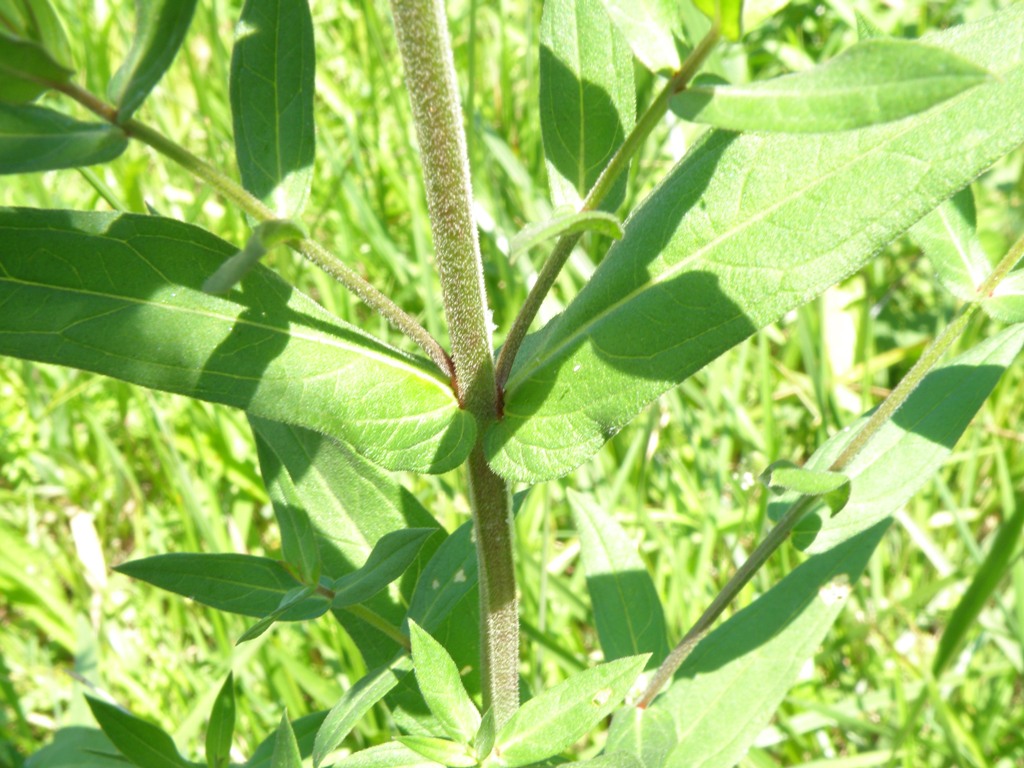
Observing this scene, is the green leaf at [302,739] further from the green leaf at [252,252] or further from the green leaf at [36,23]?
the green leaf at [36,23]

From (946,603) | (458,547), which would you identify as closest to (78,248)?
(458,547)

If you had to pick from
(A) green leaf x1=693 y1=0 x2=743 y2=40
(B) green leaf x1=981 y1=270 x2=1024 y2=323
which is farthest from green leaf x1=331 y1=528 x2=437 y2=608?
(B) green leaf x1=981 y1=270 x2=1024 y2=323

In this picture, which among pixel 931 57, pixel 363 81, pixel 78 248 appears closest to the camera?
pixel 931 57

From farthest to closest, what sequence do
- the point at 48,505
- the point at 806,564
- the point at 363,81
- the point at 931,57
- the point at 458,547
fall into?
the point at 363,81, the point at 48,505, the point at 806,564, the point at 458,547, the point at 931,57

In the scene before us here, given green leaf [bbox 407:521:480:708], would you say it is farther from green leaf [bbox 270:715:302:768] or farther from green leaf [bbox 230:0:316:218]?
green leaf [bbox 230:0:316:218]

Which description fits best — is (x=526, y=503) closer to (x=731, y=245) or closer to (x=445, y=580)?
(x=445, y=580)

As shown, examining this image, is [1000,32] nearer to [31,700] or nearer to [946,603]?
[946,603]
